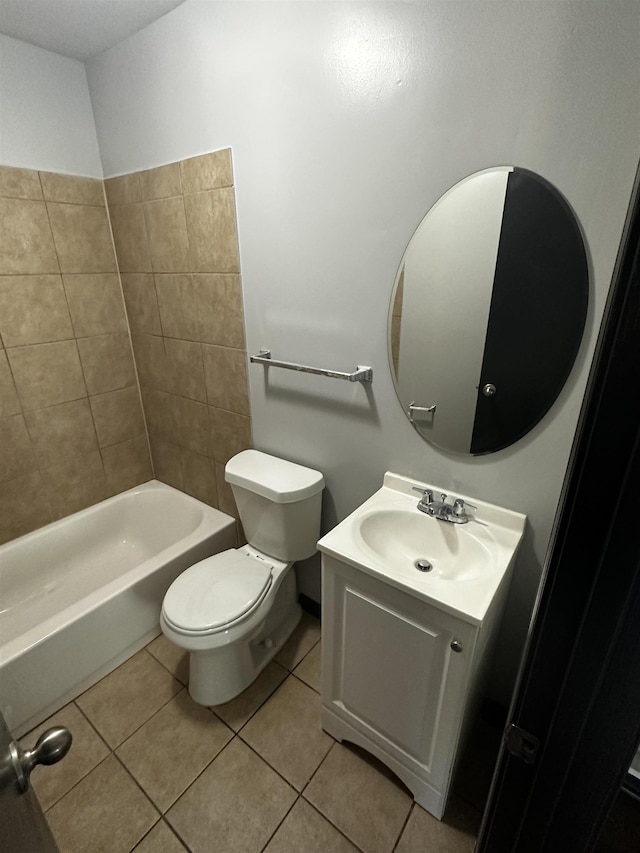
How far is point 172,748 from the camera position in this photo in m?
1.36

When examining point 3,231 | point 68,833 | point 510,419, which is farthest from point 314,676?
point 3,231

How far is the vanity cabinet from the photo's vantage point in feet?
3.26

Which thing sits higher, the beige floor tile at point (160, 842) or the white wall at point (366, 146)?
the white wall at point (366, 146)

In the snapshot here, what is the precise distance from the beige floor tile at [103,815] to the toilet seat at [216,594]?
0.48 m

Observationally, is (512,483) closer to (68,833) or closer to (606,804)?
(606,804)

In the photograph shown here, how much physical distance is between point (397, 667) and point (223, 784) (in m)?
0.71

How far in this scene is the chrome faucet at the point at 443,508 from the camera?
3.95 ft

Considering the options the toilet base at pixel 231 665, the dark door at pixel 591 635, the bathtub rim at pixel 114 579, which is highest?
the dark door at pixel 591 635

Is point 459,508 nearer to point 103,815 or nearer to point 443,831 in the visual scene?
point 443,831

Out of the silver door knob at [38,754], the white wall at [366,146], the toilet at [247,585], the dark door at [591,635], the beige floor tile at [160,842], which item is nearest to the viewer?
the dark door at [591,635]

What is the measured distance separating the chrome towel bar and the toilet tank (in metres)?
0.40

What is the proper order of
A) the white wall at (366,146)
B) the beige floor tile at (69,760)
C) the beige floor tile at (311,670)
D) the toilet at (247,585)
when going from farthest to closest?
the beige floor tile at (311,670), the toilet at (247,585), the beige floor tile at (69,760), the white wall at (366,146)

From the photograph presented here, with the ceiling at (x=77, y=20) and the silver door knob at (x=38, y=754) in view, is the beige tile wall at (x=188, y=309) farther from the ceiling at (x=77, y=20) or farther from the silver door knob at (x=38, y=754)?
the silver door knob at (x=38, y=754)

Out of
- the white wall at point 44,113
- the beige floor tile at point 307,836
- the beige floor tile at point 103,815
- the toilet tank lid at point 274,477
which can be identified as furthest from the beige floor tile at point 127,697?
the white wall at point 44,113
